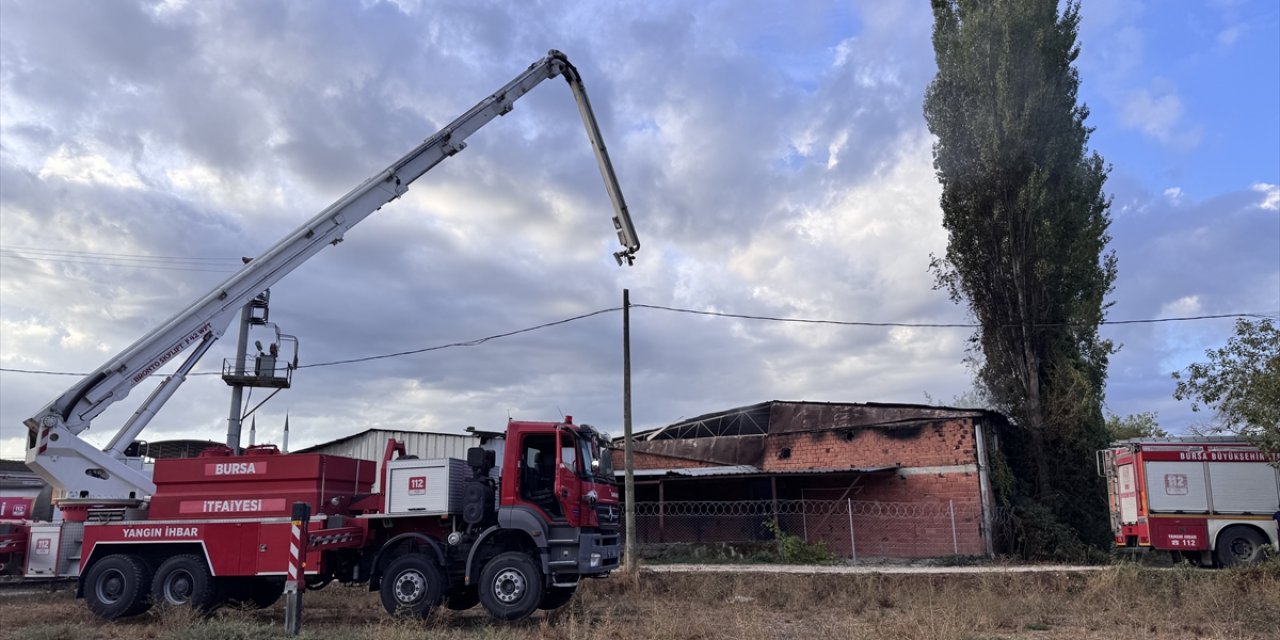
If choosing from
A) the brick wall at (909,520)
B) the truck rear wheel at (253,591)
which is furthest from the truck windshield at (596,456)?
the brick wall at (909,520)

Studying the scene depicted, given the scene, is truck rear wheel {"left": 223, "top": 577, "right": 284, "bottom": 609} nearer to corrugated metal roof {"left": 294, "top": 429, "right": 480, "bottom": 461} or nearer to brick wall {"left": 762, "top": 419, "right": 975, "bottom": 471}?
corrugated metal roof {"left": 294, "top": 429, "right": 480, "bottom": 461}

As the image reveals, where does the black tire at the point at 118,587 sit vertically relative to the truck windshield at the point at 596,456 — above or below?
below

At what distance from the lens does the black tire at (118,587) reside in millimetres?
12891

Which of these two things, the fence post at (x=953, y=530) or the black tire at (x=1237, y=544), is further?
the fence post at (x=953, y=530)

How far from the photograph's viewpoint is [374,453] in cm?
2978

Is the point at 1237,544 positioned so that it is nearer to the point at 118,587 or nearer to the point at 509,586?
the point at 509,586

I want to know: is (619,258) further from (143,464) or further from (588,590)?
(143,464)

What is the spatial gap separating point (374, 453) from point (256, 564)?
17.5 m

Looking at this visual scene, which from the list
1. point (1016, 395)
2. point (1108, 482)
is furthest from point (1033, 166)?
point (1108, 482)

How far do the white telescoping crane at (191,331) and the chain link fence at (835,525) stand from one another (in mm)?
11030

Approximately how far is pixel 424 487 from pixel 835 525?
15.3m

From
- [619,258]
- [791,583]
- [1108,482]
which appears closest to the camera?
[791,583]

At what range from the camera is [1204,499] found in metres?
19.2

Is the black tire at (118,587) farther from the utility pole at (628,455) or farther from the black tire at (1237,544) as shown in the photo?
the black tire at (1237,544)
